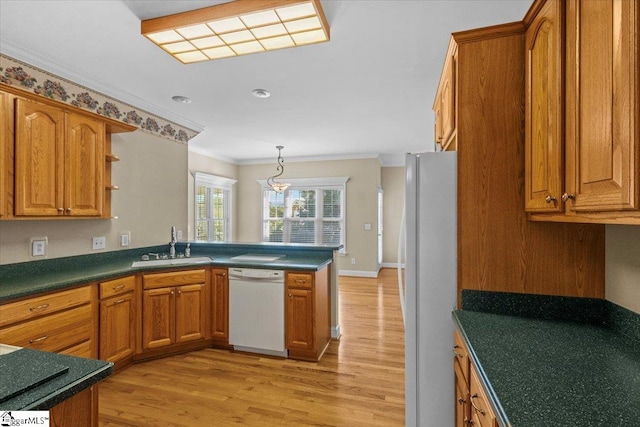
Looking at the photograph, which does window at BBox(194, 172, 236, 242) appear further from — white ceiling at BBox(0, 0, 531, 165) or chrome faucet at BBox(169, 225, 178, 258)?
chrome faucet at BBox(169, 225, 178, 258)

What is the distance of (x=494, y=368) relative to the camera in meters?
1.02

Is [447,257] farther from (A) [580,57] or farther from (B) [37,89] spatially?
(B) [37,89]

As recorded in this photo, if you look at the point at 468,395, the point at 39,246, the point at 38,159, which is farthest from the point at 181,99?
the point at 468,395

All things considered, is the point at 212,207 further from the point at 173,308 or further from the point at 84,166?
the point at 84,166

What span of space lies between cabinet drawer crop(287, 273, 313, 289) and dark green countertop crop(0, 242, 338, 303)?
0.26 feet

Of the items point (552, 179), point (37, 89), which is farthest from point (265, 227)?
point (552, 179)

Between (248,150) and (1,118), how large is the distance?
4.29 metres

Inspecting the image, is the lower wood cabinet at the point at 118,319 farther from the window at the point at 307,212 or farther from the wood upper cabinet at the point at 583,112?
the window at the point at 307,212

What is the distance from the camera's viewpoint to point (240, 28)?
2.06 m

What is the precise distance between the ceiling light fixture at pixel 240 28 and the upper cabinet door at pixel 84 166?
1.03 m

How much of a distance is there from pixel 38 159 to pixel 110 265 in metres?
1.10

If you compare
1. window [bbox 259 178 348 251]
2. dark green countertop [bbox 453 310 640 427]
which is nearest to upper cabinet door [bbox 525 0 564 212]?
dark green countertop [bbox 453 310 640 427]

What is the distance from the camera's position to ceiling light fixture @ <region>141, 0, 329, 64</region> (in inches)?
74.3

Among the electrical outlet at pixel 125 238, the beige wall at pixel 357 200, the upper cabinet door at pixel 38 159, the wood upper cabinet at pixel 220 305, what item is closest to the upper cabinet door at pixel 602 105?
the wood upper cabinet at pixel 220 305
